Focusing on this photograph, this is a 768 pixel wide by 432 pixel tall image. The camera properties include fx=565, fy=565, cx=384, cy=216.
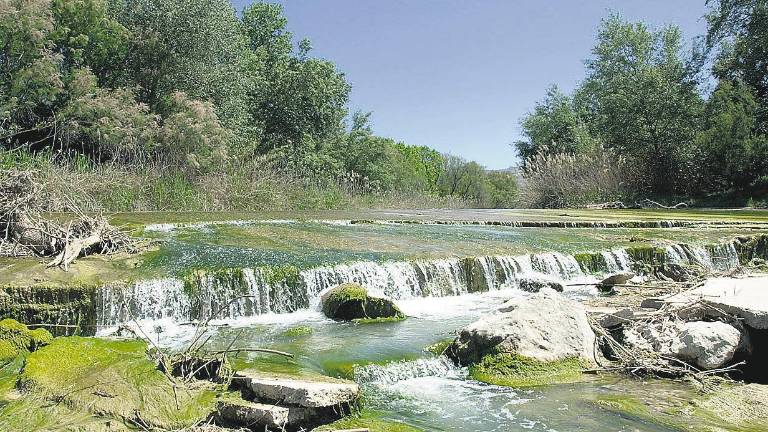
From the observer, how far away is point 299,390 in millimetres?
4145

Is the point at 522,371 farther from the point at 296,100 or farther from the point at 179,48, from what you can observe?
the point at 296,100

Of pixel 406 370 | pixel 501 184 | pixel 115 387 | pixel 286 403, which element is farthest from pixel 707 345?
pixel 501 184

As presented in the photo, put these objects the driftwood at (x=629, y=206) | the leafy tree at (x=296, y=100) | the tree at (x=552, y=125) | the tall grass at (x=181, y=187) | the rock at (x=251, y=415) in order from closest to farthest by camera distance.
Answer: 1. the rock at (x=251, y=415)
2. the tall grass at (x=181, y=187)
3. the driftwood at (x=629, y=206)
4. the leafy tree at (x=296, y=100)
5. the tree at (x=552, y=125)

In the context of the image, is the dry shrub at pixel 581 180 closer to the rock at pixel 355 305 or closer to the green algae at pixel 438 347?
the rock at pixel 355 305

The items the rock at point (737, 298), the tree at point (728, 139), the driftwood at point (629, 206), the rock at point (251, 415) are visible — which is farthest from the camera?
the driftwood at point (629, 206)

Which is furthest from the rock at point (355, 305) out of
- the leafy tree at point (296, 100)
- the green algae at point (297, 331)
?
the leafy tree at point (296, 100)

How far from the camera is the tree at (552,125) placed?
45.5 m

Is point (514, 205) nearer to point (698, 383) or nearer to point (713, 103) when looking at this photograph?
point (713, 103)

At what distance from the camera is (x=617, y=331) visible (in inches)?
247

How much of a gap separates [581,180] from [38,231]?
25991 mm

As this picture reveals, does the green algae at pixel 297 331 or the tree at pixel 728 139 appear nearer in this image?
the green algae at pixel 297 331

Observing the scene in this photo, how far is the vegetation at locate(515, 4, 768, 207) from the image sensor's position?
26.1m

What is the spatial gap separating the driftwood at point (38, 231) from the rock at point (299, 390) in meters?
4.28

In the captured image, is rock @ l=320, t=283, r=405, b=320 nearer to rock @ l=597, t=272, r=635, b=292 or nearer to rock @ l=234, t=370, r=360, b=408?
rock @ l=234, t=370, r=360, b=408
